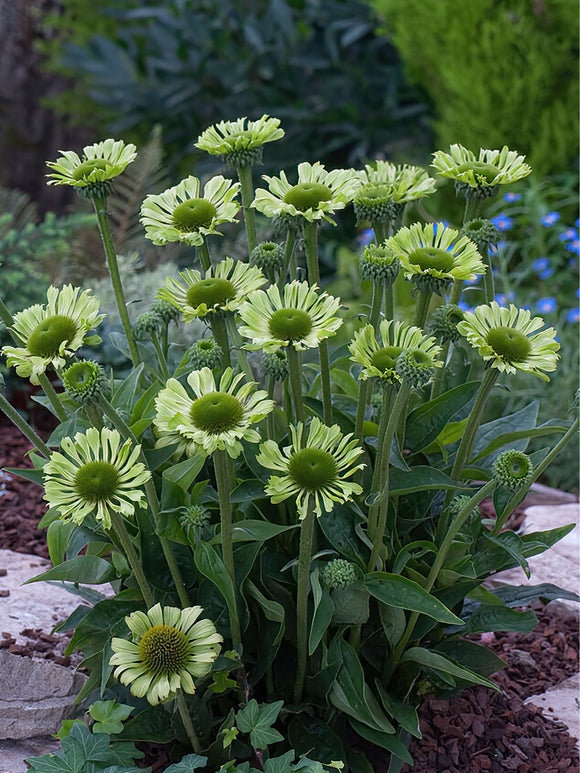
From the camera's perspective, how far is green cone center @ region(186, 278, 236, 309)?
3.56 ft

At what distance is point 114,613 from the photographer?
1254 millimetres

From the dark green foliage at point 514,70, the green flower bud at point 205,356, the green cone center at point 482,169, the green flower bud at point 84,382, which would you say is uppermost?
the dark green foliage at point 514,70

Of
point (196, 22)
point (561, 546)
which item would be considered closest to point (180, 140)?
point (196, 22)

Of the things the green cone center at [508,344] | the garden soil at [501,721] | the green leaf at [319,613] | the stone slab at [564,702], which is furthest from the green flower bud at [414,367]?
the stone slab at [564,702]

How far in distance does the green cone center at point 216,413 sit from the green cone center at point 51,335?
22 centimetres

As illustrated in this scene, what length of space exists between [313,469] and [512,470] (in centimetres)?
28

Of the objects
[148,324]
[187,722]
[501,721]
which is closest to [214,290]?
[148,324]

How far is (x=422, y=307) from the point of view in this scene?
1.18 m

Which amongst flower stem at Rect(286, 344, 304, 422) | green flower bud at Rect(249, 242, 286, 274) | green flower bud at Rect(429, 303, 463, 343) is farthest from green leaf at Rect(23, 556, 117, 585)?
green flower bud at Rect(429, 303, 463, 343)

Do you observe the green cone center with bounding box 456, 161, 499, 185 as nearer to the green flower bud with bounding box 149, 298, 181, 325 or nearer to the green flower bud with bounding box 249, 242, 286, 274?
the green flower bud with bounding box 249, 242, 286, 274

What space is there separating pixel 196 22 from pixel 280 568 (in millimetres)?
4437

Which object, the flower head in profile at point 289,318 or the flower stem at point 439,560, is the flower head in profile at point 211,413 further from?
the flower stem at point 439,560

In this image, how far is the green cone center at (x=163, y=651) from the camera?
1.04 metres

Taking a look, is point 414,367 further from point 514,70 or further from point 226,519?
point 514,70
